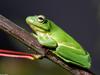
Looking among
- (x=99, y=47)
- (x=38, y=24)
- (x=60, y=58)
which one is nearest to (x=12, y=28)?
(x=60, y=58)

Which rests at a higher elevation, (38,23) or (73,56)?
(38,23)

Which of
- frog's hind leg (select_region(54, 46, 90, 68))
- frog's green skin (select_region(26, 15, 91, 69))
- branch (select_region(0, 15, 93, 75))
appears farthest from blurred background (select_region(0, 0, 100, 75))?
branch (select_region(0, 15, 93, 75))

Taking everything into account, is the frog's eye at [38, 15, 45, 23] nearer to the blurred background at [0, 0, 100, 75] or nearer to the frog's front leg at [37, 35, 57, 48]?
the frog's front leg at [37, 35, 57, 48]

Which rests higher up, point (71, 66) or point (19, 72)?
point (71, 66)

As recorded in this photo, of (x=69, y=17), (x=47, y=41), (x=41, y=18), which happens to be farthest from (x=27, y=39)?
(x=69, y=17)

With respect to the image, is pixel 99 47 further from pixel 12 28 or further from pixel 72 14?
pixel 12 28

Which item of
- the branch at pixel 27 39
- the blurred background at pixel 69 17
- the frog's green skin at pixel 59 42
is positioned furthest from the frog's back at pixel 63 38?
the blurred background at pixel 69 17

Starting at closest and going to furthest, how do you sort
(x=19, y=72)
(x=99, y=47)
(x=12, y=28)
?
(x=12, y=28) < (x=19, y=72) < (x=99, y=47)

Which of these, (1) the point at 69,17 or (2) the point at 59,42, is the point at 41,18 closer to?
(2) the point at 59,42

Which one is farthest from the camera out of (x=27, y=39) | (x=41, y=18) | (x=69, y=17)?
(x=69, y=17)
